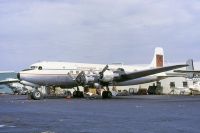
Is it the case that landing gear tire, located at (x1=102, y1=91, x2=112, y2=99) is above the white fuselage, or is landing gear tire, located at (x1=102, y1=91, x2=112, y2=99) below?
below

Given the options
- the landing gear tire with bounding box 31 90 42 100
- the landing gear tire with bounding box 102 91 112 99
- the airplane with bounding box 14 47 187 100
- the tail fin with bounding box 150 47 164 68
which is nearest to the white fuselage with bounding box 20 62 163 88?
the airplane with bounding box 14 47 187 100

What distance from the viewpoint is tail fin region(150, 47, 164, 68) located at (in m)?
54.9

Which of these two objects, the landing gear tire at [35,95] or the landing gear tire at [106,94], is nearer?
the landing gear tire at [35,95]

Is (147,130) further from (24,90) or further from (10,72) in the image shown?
(10,72)

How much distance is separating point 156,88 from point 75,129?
55393 millimetres

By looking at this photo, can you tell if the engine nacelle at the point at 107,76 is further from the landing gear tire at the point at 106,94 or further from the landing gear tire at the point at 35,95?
the landing gear tire at the point at 35,95

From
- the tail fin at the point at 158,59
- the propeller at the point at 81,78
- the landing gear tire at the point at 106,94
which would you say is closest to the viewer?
the propeller at the point at 81,78

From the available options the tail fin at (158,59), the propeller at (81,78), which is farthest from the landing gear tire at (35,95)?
the tail fin at (158,59)

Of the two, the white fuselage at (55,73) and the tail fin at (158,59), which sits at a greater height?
the tail fin at (158,59)

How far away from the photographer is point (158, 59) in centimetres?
5519

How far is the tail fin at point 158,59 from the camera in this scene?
180 ft

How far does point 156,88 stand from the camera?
66.7m

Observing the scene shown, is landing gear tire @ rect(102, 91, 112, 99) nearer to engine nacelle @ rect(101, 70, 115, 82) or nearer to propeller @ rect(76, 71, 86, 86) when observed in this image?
engine nacelle @ rect(101, 70, 115, 82)

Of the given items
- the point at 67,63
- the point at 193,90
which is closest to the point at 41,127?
the point at 67,63
